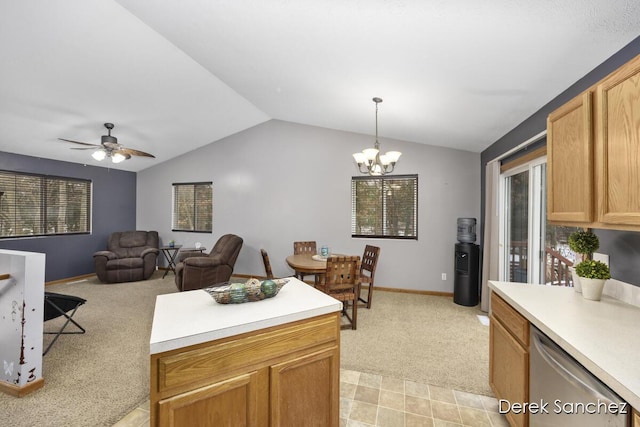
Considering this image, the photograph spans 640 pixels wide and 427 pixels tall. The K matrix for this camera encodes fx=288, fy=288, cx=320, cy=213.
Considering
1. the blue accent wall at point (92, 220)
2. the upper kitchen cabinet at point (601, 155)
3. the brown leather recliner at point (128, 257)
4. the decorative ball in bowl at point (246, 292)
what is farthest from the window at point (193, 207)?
the upper kitchen cabinet at point (601, 155)

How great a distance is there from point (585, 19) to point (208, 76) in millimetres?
3615

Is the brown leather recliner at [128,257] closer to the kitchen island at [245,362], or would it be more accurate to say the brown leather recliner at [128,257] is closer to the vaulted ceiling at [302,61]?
the vaulted ceiling at [302,61]

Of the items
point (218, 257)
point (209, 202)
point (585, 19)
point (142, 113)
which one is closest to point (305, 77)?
point (585, 19)

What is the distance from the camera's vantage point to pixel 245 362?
1261 millimetres

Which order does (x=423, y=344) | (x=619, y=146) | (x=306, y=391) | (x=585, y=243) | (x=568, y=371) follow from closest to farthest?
1. (x=568, y=371)
2. (x=619, y=146)
3. (x=306, y=391)
4. (x=585, y=243)
5. (x=423, y=344)

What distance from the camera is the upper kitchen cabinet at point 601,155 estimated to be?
1.23 m

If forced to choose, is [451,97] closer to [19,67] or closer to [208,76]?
[208,76]

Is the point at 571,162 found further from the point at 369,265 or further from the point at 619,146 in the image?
the point at 369,265

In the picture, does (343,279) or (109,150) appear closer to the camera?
(343,279)

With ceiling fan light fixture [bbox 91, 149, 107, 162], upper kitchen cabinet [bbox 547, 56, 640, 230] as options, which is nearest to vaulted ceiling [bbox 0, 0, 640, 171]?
upper kitchen cabinet [bbox 547, 56, 640, 230]

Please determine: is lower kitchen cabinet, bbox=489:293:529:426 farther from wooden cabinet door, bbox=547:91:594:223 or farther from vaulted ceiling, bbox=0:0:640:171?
vaulted ceiling, bbox=0:0:640:171

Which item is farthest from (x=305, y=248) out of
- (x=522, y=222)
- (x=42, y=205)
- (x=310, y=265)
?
(x=42, y=205)

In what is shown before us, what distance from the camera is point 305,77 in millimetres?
3121
